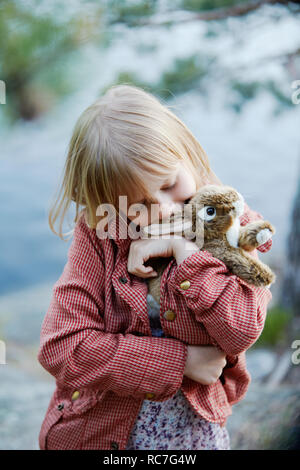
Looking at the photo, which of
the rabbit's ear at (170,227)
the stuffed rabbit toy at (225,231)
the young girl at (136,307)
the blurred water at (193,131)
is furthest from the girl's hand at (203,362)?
the blurred water at (193,131)

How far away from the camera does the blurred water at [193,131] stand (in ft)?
6.31

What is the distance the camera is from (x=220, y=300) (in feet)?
2.41

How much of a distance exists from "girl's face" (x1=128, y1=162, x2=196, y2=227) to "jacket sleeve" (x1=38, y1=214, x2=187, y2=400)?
19 centimetres

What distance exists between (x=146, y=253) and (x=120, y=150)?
0.68 ft

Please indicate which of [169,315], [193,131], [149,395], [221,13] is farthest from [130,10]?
[149,395]

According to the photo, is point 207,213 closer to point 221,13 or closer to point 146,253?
point 146,253

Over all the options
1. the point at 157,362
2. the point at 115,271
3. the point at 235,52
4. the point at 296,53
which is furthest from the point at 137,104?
the point at 296,53

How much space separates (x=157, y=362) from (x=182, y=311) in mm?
110

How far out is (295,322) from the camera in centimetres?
219

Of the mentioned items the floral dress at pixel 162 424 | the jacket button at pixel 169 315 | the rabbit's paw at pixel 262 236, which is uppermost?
the rabbit's paw at pixel 262 236

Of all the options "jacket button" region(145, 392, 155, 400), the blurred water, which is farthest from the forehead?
the blurred water

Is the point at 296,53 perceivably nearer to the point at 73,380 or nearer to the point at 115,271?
the point at 115,271

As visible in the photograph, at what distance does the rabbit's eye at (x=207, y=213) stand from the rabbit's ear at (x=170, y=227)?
1.3 inches

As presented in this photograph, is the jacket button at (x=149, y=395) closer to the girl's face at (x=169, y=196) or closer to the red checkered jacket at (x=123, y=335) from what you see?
the red checkered jacket at (x=123, y=335)
